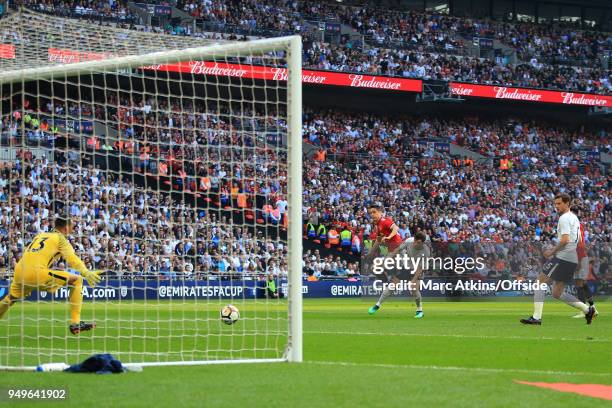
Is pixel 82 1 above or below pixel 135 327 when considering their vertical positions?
above

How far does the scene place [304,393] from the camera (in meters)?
8.10

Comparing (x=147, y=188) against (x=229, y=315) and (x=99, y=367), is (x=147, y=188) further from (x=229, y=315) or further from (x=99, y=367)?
(x=99, y=367)

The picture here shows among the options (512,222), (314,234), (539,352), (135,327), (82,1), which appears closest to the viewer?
(539,352)

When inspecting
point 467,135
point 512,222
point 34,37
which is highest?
point 34,37

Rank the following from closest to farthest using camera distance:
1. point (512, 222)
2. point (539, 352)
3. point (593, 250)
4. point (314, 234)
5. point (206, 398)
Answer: point (206, 398)
point (539, 352)
point (593, 250)
point (314, 234)
point (512, 222)

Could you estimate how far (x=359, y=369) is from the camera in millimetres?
9805

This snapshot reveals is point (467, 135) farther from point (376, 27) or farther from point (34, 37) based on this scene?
point (34, 37)

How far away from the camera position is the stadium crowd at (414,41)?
160 ft

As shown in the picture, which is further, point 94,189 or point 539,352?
point 94,189

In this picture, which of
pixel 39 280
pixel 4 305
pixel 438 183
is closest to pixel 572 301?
pixel 39 280

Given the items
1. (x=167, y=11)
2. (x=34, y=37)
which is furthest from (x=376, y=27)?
(x=34, y=37)

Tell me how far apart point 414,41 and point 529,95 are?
6820 mm

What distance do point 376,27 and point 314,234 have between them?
18090mm

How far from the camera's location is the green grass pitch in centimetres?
785
